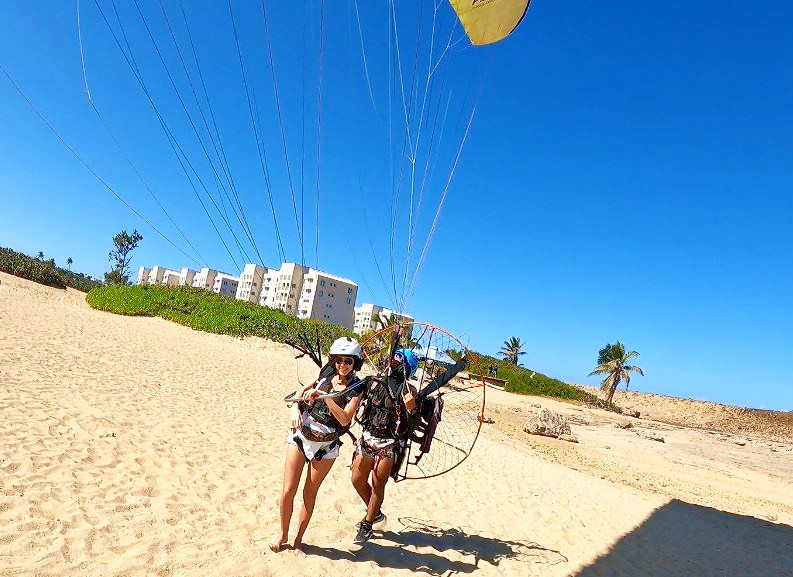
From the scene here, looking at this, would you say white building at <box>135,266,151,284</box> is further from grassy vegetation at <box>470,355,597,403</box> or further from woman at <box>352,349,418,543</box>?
woman at <box>352,349,418,543</box>

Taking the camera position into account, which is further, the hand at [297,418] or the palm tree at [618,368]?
the palm tree at [618,368]

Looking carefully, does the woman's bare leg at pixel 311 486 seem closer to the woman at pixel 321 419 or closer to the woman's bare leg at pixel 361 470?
the woman at pixel 321 419

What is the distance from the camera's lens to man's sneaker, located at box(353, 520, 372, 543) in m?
4.79

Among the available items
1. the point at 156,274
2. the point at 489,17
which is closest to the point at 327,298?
the point at 156,274

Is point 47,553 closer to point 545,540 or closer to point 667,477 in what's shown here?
point 545,540

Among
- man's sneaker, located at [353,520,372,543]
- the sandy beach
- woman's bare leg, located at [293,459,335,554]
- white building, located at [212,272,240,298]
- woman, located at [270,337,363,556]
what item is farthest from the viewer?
white building, located at [212,272,240,298]

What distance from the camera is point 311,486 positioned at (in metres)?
4.02

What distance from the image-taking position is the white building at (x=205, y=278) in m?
118

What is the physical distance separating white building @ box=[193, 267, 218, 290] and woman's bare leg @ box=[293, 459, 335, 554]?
120 metres

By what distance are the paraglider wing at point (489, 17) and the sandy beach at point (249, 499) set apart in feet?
23.1

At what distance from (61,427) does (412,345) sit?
5.28m

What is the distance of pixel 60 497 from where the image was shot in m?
4.50

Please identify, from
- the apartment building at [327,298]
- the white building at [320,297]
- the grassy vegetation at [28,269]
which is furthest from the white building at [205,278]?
the grassy vegetation at [28,269]

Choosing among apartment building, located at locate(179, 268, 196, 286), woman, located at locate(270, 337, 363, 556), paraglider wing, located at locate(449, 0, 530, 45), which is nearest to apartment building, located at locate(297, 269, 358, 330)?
apartment building, located at locate(179, 268, 196, 286)
